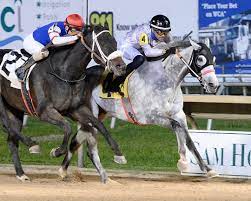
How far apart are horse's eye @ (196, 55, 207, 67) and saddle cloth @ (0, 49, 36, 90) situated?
2.02m

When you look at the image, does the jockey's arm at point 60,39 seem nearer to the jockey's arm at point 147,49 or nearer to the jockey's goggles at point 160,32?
the jockey's arm at point 147,49

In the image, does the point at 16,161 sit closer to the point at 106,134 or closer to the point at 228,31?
the point at 106,134

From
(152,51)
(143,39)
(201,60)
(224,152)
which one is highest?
(143,39)

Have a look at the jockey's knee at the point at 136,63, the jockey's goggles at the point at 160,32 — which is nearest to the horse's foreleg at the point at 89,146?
the jockey's knee at the point at 136,63

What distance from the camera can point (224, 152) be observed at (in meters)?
12.2

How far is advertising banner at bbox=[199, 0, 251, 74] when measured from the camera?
57.4 ft

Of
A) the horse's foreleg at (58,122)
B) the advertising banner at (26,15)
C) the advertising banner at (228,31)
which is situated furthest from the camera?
the advertising banner at (26,15)

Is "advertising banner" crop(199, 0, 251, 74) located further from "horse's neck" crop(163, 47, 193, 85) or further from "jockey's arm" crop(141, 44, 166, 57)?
"jockey's arm" crop(141, 44, 166, 57)

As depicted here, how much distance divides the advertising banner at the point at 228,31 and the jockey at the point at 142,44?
563cm

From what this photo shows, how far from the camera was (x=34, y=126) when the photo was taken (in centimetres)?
1838

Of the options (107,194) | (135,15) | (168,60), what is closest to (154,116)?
(168,60)

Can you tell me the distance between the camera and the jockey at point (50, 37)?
11562 millimetres

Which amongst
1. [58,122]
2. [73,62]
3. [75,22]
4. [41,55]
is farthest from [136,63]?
[58,122]

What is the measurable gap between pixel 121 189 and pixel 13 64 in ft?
7.20
